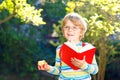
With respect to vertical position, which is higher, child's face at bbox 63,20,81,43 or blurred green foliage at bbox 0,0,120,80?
child's face at bbox 63,20,81,43

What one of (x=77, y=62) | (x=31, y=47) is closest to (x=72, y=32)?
(x=77, y=62)

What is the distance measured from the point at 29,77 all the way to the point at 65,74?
5.75m

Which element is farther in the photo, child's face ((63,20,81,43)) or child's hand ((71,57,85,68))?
child's face ((63,20,81,43))

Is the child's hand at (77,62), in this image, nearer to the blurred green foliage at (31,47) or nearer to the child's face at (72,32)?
the child's face at (72,32)

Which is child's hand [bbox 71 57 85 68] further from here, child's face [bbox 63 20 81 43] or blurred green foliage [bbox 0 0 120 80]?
blurred green foliage [bbox 0 0 120 80]

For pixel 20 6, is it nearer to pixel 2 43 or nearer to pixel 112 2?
pixel 112 2

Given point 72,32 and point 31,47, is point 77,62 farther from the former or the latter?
point 31,47

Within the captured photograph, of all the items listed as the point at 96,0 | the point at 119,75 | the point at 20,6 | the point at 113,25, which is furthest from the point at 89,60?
the point at 119,75

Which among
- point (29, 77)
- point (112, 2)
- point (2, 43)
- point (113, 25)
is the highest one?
point (112, 2)

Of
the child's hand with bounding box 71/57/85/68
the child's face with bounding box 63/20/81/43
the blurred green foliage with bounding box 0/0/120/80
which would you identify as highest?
the child's face with bounding box 63/20/81/43

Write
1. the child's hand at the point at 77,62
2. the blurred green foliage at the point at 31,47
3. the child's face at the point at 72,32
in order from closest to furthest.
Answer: the child's hand at the point at 77,62 → the child's face at the point at 72,32 → the blurred green foliage at the point at 31,47

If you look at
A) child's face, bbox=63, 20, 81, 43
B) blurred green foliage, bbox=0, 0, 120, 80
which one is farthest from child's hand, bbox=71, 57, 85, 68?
blurred green foliage, bbox=0, 0, 120, 80

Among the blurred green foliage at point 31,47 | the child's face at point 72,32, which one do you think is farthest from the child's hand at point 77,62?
the blurred green foliage at point 31,47

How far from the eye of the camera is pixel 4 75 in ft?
28.5
